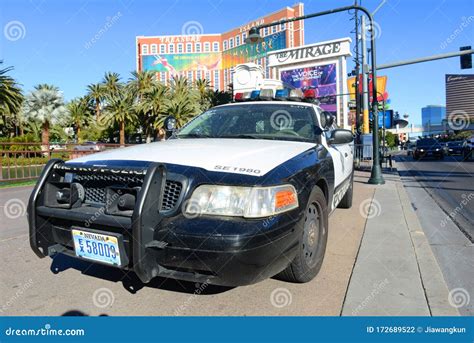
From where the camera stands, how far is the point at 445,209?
7.16m

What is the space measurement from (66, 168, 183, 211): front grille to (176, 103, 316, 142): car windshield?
57.6 inches

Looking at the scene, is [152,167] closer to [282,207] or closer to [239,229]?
[239,229]

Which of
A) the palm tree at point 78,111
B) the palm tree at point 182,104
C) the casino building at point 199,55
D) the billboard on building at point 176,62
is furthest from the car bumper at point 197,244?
the billboard on building at point 176,62

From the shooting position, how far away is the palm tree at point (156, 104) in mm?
39844

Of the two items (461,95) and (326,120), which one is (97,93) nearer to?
(326,120)

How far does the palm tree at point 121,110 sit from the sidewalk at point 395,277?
39.8 m

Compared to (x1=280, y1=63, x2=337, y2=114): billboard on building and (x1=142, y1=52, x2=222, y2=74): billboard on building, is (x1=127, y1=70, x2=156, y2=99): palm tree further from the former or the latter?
(x1=142, y1=52, x2=222, y2=74): billboard on building

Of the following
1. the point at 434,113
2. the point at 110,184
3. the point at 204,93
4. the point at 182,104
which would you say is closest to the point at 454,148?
the point at 182,104

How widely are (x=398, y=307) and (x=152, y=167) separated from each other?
2154mm

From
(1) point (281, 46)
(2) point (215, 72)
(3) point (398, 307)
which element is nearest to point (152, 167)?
(3) point (398, 307)

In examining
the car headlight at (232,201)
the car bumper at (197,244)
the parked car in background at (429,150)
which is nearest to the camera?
the car bumper at (197,244)

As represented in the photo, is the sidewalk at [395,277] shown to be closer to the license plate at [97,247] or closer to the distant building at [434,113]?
the license plate at [97,247]

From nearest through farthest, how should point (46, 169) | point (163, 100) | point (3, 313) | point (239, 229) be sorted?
1. point (239, 229)
2. point (3, 313)
3. point (46, 169)
4. point (163, 100)

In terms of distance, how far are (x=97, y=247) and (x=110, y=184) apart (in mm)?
472
